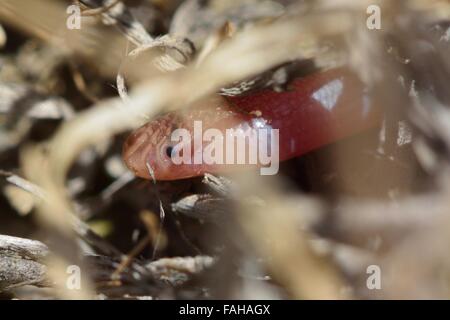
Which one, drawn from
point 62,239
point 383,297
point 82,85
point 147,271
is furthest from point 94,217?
point 383,297

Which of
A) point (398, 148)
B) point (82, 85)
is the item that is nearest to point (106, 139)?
point (82, 85)

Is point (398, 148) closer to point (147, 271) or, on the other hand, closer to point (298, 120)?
point (298, 120)

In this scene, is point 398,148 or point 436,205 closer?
point 436,205

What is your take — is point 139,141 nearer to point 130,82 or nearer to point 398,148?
point 130,82

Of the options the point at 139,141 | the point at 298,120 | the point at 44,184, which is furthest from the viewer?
the point at 44,184

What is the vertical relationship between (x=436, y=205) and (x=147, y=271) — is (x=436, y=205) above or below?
above

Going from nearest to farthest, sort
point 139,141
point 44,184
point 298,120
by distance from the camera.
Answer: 1. point 139,141
2. point 298,120
3. point 44,184
